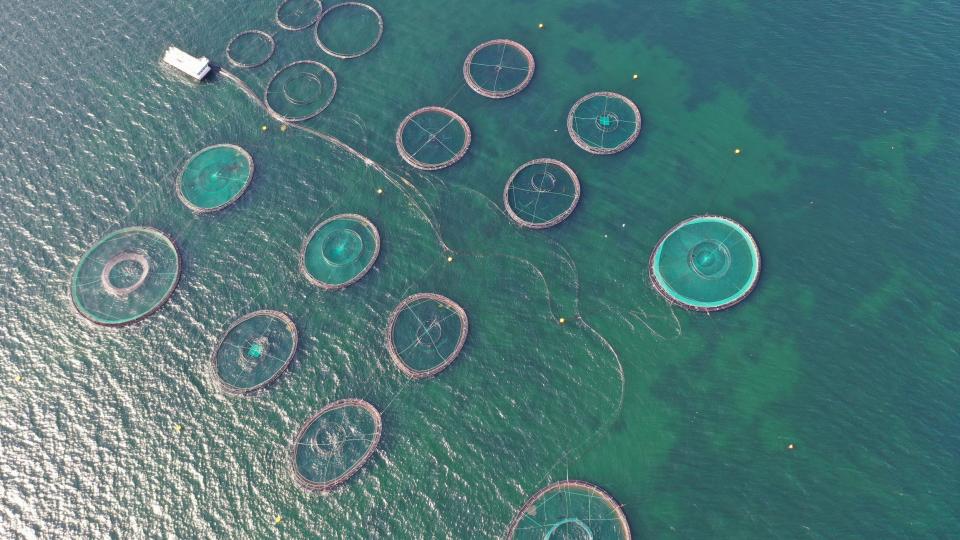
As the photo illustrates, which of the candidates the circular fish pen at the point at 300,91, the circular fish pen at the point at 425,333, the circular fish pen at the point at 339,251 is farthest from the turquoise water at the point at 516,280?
the circular fish pen at the point at 300,91

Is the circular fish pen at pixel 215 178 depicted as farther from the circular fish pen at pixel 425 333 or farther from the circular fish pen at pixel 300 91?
the circular fish pen at pixel 425 333

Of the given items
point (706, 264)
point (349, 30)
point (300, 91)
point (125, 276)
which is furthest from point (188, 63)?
point (706, 264)

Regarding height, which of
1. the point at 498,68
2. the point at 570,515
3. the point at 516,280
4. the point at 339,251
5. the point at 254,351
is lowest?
the point at 570,515

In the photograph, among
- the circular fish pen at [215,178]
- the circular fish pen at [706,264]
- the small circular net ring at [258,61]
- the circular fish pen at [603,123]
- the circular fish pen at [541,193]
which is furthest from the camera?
the small circular net ring at [258,61]

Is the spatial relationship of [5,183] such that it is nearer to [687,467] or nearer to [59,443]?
[59,443]

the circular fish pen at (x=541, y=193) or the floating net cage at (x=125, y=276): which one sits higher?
the floating net cage at (x=125, y=276)

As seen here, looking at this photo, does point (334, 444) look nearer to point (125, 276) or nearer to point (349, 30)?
point (125, 276)

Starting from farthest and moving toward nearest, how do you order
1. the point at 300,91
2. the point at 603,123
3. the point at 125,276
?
the point at 300,91 → the point at 603,123 → the point at 125,276
